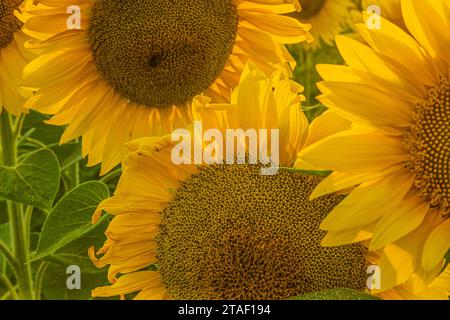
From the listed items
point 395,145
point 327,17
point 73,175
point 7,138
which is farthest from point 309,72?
point 395,145

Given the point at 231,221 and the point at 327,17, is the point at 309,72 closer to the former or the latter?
the point at 327,17

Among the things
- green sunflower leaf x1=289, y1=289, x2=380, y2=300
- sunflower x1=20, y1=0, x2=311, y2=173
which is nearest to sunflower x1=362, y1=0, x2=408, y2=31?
sunflower x1=20, y1=0, x2=311, y2=173

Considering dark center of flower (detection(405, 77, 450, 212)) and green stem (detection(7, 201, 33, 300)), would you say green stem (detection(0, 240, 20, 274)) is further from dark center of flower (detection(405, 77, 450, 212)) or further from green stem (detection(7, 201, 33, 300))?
dark center of flower (detection(405, 77, 450, 212))

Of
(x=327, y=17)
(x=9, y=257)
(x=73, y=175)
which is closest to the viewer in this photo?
A: (x=9, y=257)

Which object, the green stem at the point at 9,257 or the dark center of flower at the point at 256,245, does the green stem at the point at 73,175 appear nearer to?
the green stem at the point at 9,257

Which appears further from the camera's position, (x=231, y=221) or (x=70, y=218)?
(x=70, y=218)

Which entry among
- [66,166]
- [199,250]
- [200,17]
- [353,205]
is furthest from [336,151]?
[66,166]

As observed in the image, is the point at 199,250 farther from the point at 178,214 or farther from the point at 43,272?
the point at 43,272
